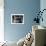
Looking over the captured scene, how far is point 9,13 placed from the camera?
17.3 feet

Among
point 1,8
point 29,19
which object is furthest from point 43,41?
point 1,8

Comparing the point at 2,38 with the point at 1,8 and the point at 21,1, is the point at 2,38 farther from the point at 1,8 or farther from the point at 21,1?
the point at 21,1

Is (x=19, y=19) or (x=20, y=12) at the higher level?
(x=20, y=12)

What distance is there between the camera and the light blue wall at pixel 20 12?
525 centimetres

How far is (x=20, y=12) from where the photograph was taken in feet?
17.2

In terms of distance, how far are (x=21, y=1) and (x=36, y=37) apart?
3.07 metres

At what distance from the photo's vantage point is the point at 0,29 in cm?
532

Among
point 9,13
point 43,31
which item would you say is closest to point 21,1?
point 9,13

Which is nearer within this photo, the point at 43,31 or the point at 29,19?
the point at 43,31

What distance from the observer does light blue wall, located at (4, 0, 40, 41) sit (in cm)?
525

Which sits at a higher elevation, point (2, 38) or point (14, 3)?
point (14, 3)

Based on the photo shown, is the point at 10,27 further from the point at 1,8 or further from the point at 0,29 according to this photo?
the point at 1,8

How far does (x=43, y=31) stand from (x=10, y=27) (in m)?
2.96

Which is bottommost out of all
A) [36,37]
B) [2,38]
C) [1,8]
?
[2,38]
